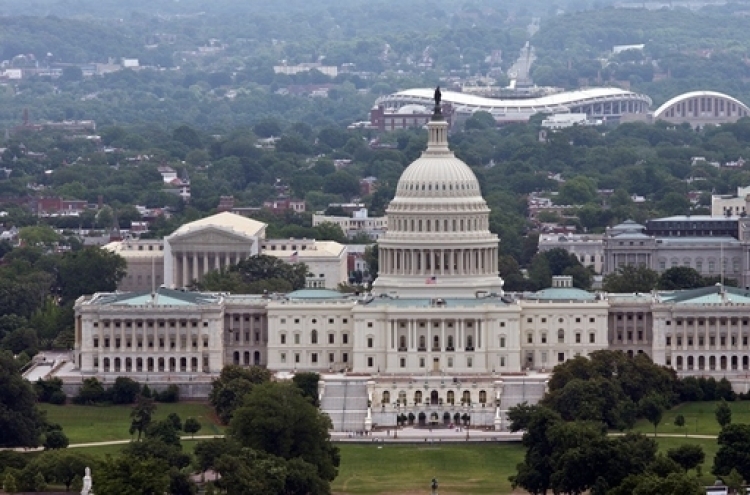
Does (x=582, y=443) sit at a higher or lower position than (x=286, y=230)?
lower

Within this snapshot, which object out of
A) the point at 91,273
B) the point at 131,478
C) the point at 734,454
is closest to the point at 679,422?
the point at 734,454

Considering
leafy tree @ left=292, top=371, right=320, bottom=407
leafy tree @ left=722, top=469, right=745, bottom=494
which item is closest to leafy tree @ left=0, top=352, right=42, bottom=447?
leafy tree @ left=292, top=371, right=320, bottom=407

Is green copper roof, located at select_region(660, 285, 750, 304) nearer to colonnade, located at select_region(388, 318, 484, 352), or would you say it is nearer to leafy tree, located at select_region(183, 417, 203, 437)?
colonnade, located at select_region(388, 318, 484, 352)

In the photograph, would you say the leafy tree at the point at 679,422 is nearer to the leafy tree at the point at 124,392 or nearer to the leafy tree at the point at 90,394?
the leafy tree at the point at 124,392

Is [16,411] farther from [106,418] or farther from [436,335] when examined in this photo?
[436,335]

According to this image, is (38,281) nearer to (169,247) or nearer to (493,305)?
(169,247)

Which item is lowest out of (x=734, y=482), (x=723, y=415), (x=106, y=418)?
(x=734, y=482)

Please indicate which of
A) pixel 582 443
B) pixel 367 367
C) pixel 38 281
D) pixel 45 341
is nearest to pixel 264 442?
pixel 582 443
